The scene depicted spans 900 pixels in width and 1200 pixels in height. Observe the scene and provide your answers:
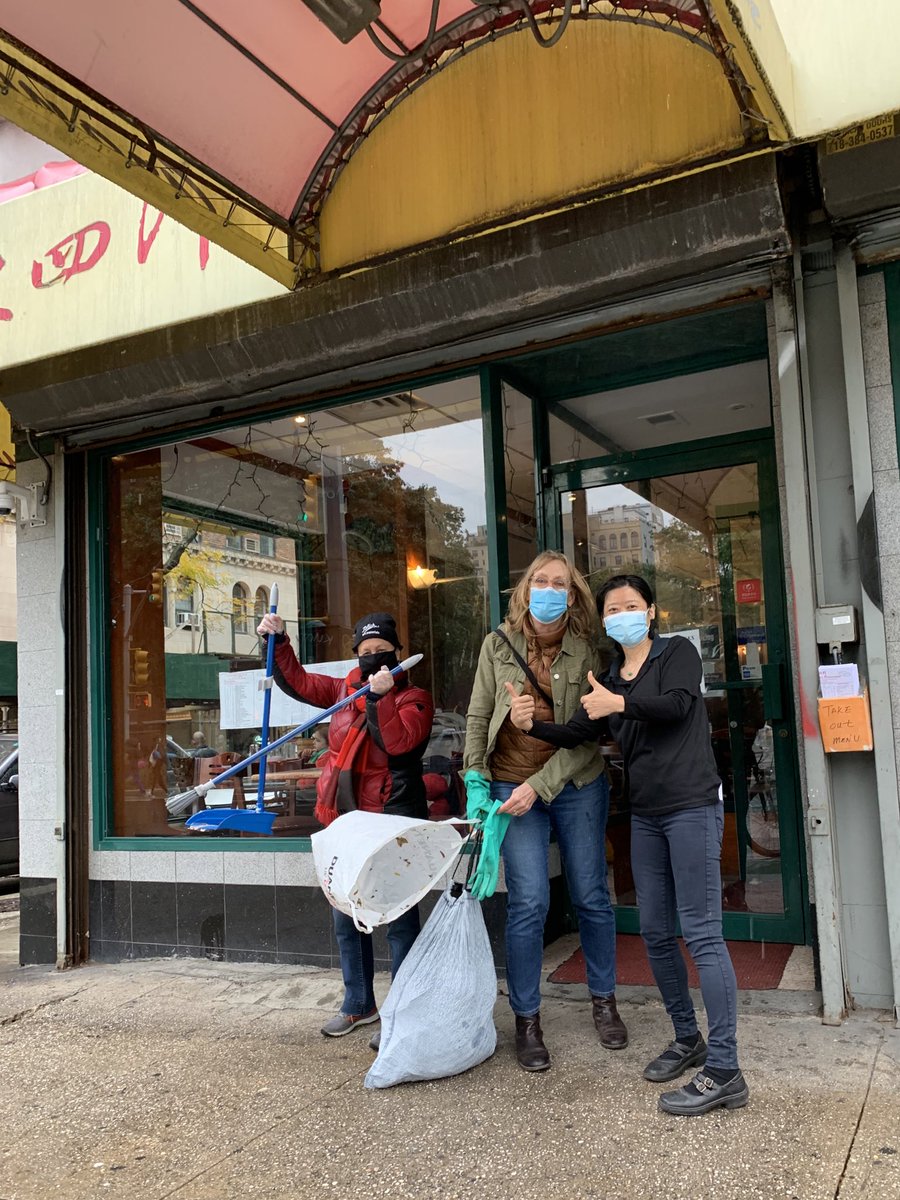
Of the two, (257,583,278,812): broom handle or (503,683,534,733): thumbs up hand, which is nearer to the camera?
(503,683,534,733): thumbs up hand

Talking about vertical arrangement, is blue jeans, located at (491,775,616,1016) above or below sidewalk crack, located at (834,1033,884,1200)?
above

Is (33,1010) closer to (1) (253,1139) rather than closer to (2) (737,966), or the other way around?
(1) (253,1139)

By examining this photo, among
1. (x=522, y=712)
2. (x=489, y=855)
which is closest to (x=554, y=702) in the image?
(x=522, y=712)

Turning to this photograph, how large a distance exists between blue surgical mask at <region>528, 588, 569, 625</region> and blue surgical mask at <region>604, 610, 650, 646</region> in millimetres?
300

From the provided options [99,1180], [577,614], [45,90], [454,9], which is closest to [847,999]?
[577,614]

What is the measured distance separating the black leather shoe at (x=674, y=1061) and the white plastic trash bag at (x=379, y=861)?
0.99 meters

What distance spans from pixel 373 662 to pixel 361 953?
1246 mm

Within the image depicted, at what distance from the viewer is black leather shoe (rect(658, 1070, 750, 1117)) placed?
3152 mm

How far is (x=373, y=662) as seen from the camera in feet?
14.4

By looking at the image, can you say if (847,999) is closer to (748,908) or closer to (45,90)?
(748,908)

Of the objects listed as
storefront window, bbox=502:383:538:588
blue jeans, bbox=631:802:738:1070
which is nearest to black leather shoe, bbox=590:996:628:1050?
blue jeans, bbox=631:802:738:1070

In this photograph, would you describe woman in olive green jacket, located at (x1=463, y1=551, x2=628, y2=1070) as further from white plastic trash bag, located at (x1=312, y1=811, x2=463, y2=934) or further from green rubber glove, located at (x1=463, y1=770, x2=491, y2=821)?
white plastic trash bag, located at (x1=312, y1=811, x2=463, y2=934)

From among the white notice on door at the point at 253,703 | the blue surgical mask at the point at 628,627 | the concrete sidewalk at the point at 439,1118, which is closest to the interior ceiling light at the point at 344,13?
the blue surgical mask at the point at 628,627

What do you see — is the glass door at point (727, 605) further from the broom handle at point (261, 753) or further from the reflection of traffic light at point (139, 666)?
the reflection of traffic light at point (139, 666)
